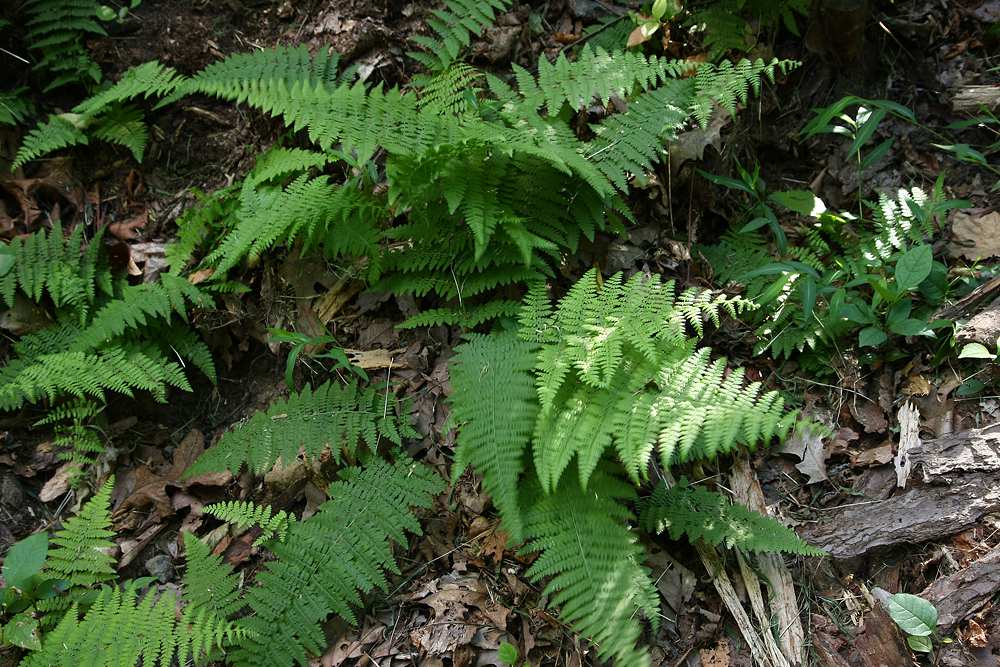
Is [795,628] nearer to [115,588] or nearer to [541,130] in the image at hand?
[541,130]

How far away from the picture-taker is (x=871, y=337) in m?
2.85

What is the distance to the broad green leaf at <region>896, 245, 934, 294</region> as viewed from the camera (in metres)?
2.78

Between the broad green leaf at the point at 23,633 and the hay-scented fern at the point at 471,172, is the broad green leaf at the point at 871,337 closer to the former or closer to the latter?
the hay-scented fern at the point at 471,172

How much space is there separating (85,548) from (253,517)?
962 mm

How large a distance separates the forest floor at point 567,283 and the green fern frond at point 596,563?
350 mm

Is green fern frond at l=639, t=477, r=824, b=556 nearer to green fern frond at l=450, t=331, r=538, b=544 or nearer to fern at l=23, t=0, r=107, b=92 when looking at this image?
green fern frond at l=450, t=331, r=538, b=544

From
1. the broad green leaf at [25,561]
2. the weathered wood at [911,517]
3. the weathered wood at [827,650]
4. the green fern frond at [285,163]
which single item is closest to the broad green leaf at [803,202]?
the weathered wood at [911,517]

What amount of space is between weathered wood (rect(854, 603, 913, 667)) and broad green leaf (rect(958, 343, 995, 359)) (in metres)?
1.23

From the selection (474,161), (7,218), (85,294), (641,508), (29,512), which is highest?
(474,161)

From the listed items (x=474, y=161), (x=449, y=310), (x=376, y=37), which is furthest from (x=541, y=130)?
(x=376, y=37)

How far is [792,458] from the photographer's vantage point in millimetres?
2855

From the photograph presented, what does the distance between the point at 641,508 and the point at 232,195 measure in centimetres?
307

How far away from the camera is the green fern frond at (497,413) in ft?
7.65

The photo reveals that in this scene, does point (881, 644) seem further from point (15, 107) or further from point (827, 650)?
point (15, 107)
